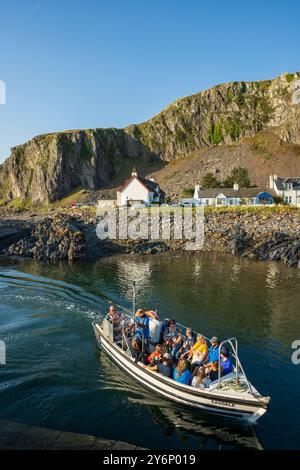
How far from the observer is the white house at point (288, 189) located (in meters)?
92.3

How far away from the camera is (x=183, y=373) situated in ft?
Result: 58.2

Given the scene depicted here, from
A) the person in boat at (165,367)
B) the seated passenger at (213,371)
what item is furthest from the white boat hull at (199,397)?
the seated passenger at (213,371)

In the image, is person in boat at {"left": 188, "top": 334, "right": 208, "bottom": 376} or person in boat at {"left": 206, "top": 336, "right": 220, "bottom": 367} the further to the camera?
A: person in boat at {"left": 188, "top": 334, "right": 208, "bottom": 376}

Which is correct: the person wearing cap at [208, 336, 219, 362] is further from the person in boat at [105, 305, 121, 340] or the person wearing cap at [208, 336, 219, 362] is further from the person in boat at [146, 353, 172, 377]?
the person in boat at [105, 305, 121, 340]

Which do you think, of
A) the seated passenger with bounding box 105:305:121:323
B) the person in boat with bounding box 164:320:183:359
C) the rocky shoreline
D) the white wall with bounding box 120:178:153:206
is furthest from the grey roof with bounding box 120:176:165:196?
the person in boat with bounding box 164:320:183:359

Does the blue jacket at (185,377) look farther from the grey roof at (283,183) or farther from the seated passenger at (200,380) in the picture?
the grey roof at (283,183)

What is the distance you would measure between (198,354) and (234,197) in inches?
2992

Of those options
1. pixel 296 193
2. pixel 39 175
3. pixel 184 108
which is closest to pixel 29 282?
pixel 296 193

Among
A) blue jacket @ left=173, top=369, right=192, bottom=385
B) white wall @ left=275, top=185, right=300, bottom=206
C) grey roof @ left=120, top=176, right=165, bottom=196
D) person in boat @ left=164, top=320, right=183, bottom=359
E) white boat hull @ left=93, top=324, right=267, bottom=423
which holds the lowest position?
white boat hull @ left=93, top=324, right=267, bottom=423

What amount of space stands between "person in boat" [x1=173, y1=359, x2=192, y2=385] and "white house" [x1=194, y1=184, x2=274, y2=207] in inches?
2847

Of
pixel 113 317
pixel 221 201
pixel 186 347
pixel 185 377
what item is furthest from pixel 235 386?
pixel 221 201

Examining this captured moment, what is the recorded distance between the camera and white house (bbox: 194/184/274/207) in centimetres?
8881

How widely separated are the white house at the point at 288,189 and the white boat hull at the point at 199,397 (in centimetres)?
8121

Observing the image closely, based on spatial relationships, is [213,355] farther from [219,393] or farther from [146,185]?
[146,185]
